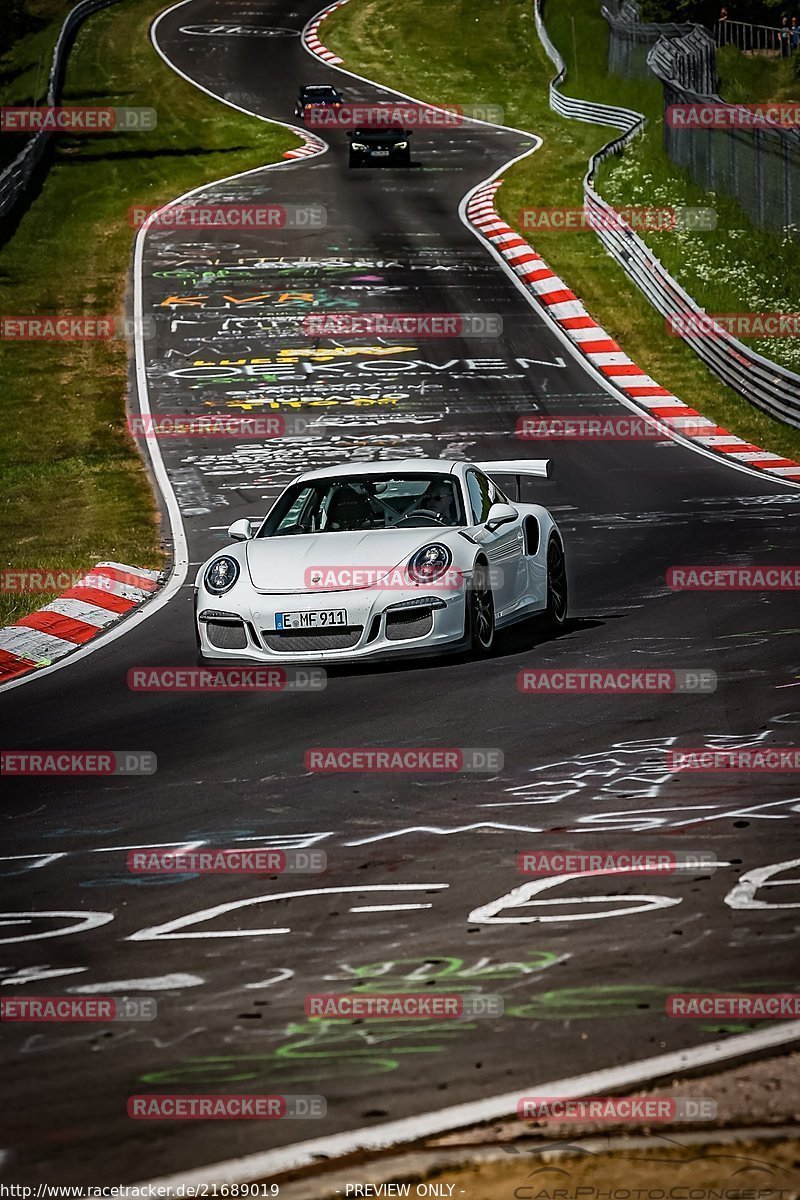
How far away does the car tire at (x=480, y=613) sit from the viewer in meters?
11.7

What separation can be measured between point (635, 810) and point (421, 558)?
3921mm

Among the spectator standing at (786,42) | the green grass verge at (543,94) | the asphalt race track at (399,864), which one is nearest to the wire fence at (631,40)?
the green grass verge at (543,94)

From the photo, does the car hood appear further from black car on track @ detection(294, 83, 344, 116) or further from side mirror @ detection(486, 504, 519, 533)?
black car on track @ detection(294, 83, 344, 116)

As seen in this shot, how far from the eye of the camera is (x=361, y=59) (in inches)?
2472

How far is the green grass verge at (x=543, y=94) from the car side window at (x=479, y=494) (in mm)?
10423

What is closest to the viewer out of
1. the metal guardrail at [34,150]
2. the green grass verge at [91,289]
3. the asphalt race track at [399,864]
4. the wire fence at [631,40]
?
the asphalt race track at [399,864]

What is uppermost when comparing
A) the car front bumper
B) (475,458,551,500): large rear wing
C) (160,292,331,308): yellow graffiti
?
(475,458,551,500): large rear wing

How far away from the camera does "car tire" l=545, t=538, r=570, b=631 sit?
1314 centimetres

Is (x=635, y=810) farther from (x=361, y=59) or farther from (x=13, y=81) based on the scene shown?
(x=361, y=59)

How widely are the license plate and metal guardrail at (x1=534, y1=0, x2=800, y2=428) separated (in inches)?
538

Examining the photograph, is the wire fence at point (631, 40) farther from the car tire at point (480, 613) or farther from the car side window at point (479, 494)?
the car tire at point (480, 613)

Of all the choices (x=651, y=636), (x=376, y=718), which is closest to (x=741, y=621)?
(x=651, y=636)

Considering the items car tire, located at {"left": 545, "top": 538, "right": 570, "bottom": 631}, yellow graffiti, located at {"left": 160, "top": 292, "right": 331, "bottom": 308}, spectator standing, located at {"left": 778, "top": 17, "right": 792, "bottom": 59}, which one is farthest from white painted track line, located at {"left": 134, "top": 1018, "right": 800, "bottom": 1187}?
spectator standing, located at {"left": 778, "top": 17, "right": 792, "bottom": 59}

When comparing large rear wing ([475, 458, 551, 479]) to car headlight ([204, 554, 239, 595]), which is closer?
car headlight ([204, 554, 239, 595])
